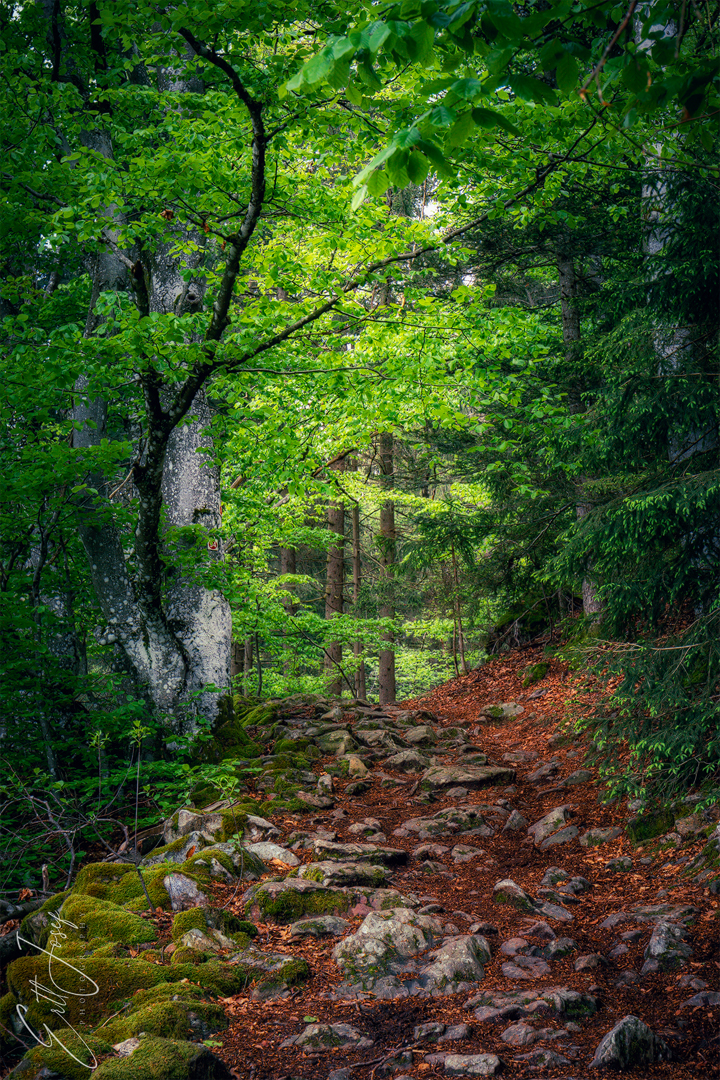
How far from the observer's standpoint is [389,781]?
23.9 feet

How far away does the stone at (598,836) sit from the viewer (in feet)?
17.9

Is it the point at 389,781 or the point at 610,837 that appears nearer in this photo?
the point at 610,837

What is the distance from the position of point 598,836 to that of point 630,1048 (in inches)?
115

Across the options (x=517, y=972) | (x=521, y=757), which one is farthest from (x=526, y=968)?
(x=521, y=757)

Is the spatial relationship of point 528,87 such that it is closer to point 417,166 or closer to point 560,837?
point 417,166

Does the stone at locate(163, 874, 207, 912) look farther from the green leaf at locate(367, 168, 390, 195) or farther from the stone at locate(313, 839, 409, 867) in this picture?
the green leaf at locate(367, 168, 390, 195)

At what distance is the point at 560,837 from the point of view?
5.65m

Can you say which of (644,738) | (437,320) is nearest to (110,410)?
(437,320)

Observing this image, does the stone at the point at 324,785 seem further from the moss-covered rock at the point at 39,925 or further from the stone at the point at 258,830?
the moss-covered rock at the point at 39,925

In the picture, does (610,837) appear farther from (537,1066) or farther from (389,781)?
(537,1066)

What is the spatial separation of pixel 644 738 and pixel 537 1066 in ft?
9.40

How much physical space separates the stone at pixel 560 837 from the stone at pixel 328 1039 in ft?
9.57

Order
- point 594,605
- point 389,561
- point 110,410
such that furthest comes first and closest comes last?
point 389,561
point 594,605
point 110,410

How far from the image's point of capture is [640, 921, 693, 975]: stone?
11.4 feet
